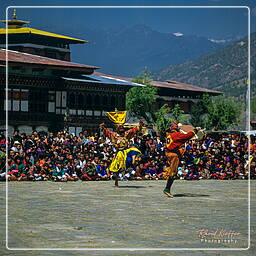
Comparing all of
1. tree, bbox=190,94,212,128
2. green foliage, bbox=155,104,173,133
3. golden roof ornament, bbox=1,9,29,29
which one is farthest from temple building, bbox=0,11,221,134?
tree, bbox=190,94,212,128

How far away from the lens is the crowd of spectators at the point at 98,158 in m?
24.0

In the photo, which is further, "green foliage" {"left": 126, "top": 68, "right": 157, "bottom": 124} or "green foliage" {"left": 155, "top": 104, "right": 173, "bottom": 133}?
"green foliage" {"left": 126, "top": 68, "right": 157, "bottom": 124}

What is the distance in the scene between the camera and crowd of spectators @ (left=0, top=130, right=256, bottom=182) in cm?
2395

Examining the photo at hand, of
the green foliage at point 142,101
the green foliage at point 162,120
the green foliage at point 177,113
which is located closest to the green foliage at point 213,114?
the green foliage at point 177,113

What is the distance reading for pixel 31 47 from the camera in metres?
59.0

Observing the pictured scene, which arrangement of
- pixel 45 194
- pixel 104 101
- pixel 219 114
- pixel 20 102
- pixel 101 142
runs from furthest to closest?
1. pixel 219 114
2. pixel 104 101
3. pixel 20 102
4. pixel 101 142
5. pixel 45 194

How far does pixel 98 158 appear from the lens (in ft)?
85.3

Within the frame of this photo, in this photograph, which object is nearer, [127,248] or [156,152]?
[127,248]

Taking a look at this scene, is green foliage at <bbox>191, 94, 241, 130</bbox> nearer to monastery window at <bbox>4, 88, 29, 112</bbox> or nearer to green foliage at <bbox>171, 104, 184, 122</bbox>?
green foliage at <bbox>171, 104, 184, 122</bbox>

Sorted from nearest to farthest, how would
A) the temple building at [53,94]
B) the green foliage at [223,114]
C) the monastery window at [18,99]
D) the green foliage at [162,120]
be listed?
the temple building at [53,94]
the monastery window at [18,99]
the green foliage at [162,120]
the green foliage at [223,114]

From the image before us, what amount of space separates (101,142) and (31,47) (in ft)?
109

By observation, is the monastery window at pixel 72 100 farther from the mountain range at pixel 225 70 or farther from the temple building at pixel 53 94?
the mountain range at pixel 225 70

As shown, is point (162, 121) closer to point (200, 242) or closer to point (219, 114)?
point (219, 114)

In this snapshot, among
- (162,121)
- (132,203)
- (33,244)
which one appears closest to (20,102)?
(162,121)
